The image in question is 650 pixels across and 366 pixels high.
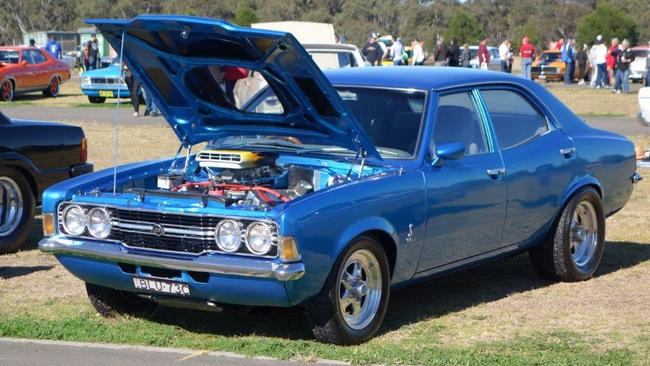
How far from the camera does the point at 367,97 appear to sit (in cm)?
778

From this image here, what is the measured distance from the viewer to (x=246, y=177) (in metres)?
7.41

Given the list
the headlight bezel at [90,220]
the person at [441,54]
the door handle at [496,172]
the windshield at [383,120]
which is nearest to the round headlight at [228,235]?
the headlight bezel at [90,220]

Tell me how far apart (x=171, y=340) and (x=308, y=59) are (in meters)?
1.84

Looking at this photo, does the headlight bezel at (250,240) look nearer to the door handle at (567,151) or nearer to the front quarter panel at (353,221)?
the front quarter panel at (353,221)

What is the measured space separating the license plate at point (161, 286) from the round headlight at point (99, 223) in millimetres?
361

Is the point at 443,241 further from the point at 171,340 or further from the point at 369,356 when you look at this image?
the point at 171,340

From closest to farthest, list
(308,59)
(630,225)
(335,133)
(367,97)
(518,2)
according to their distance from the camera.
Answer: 1. (308,59)
2. (335,133)
3. (367,97)
4. (630,225)
5. (518,2)

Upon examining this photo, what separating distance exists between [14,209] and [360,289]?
14.0 ft

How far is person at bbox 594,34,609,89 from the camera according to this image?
3544cm

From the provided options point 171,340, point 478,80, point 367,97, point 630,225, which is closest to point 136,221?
point 171,340

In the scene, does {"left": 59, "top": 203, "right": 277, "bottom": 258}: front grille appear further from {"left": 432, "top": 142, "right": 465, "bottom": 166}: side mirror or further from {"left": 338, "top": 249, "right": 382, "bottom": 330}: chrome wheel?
{"left": 432, "top": 142, "right": 465, "bottom": 166}: side mirror

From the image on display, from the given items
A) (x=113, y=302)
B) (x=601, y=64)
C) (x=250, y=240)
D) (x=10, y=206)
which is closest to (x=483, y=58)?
(x=601, y=64)

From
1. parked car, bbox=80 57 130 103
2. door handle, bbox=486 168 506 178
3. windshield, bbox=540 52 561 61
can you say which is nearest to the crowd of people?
windshield, bbox=540 52 561 61

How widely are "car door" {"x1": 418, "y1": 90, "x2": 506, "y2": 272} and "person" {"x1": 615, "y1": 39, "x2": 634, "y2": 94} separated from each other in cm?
2549
